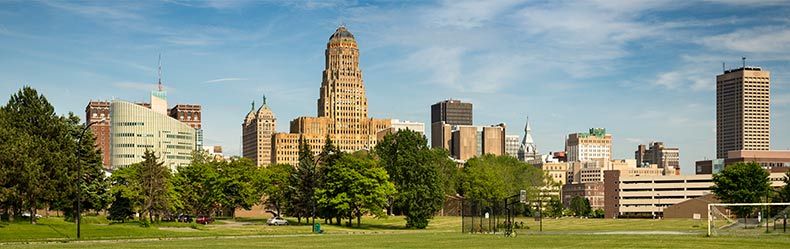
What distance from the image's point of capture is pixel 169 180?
121312 millimetres

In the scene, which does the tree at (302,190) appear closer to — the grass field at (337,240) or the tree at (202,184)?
the tree at (202,184)

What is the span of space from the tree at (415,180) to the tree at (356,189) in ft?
11.0

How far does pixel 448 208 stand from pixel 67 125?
300 feet

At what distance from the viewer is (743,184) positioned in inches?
→ 5807

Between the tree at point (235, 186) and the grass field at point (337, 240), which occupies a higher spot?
the tree at point (235, 186)

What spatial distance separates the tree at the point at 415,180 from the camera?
384 feet

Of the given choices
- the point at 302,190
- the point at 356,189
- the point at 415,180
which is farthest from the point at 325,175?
the point at 415,180

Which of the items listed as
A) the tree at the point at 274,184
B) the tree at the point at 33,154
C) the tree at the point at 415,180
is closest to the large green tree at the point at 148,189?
the tree at the point at 33,154

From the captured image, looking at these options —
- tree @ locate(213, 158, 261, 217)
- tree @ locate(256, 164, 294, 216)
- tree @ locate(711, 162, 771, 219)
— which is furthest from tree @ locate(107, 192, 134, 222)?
tree @ locate(711, 162, 771, 219)

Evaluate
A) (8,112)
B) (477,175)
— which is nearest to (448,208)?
(477,175)

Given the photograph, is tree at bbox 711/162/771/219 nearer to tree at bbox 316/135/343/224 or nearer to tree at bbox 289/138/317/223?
tree at bbox 316/135/343/224

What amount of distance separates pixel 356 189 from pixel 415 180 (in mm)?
8901

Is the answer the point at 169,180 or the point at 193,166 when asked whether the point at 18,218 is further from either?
the point at 193,166

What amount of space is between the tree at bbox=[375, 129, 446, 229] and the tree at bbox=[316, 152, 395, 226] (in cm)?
336
